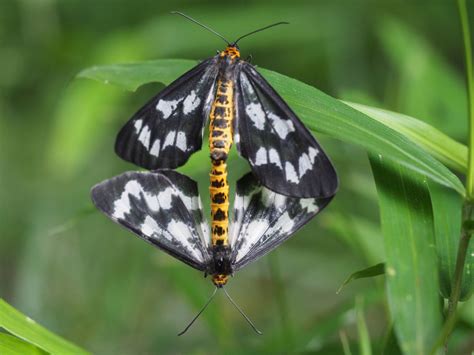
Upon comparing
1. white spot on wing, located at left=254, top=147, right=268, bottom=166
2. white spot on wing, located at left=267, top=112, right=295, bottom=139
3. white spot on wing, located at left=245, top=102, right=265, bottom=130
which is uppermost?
white spot on wing, located at left=245, top=102, right=265, bottom=130

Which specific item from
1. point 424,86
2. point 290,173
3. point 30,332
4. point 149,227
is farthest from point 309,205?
point 424,86

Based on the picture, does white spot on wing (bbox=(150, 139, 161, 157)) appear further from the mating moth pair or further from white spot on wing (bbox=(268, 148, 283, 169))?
white spot on wing (bbox=(268, 148, 283, 169))

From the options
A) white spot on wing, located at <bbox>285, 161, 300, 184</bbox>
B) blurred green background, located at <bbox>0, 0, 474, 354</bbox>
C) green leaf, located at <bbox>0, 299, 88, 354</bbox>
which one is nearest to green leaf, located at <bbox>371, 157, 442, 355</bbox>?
white spot on wing, located at <bbox>285, 161, 300, 184</bbox>

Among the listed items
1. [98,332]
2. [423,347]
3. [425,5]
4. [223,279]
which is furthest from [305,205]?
[425,5]

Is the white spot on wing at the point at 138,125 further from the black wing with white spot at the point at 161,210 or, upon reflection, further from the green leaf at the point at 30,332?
the green leaf at the point at 30,332

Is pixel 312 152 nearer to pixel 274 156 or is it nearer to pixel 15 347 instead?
pixel 274 156

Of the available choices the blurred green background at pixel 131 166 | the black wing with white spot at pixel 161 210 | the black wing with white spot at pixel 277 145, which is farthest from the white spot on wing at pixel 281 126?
the blurred green background at pixel 131 166
